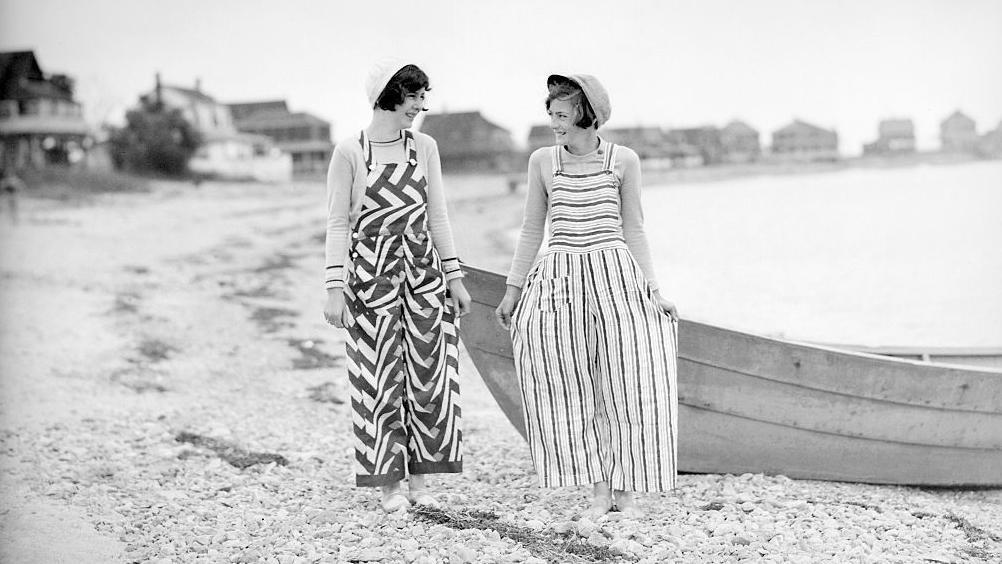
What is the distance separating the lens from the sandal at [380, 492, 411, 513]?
161 inches

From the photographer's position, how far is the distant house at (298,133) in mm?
53969

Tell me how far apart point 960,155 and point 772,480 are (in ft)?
210

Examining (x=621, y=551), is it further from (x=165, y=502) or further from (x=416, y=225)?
(x=165, y=502)

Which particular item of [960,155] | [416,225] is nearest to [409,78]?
[416,225]

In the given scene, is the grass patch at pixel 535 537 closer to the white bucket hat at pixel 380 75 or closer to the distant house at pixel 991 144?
the white bucket hat at pixel 380 75

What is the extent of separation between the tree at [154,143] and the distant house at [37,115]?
2.19m

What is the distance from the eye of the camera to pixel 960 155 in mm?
62250

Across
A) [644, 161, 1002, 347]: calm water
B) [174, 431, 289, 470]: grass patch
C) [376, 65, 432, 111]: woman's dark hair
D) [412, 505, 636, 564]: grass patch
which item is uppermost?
[376, 65, 432, 111]: woman's dark hair

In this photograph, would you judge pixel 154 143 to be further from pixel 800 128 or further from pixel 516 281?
pixel 800 128

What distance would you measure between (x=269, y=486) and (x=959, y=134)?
215ft

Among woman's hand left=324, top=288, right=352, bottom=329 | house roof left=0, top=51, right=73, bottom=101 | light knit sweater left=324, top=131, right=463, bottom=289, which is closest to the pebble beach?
woman's hand left=324, top=288, right=352, bottom=329

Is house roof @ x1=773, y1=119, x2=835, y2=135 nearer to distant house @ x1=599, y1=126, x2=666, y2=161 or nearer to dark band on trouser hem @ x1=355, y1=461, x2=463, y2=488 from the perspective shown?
distant house @ x1=599, y1=126, x2=666, y2=161

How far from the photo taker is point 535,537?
388 cm

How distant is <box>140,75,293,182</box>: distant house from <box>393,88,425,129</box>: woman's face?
35490mm
